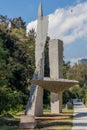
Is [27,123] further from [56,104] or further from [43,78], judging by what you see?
[56,104]

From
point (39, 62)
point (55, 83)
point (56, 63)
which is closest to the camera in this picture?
point (55, 83)

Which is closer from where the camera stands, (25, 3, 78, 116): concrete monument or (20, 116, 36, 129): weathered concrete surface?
(20, 116, 36, 129): weathered concrete surface

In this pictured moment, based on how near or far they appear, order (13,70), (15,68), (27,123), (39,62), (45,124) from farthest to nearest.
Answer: (15,68) < (13,70) < (39,62) < (45,124) < (27,123)

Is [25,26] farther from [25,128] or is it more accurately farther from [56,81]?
[25,128]

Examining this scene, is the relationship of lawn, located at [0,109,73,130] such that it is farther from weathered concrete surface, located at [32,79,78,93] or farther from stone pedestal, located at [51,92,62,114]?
stone pedestal, located at [51,92,62,114]

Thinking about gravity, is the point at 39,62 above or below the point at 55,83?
above

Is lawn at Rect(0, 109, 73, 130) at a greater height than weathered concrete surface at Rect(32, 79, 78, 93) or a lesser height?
lesser

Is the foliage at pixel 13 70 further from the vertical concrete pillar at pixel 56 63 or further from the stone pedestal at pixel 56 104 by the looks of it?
the vertical concrete pillar at pixel 56 63

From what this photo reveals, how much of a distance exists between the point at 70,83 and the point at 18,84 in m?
10.2

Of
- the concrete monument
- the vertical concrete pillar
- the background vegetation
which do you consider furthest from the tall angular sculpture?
the vertical concrete pillar

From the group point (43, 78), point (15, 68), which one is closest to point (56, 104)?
point (15, 68)

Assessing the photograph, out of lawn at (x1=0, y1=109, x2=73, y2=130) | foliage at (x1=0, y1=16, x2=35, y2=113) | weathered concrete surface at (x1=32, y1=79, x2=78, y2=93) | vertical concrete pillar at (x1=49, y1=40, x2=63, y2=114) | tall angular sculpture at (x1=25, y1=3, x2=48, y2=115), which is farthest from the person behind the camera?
vertical concrete pillar at (x1=49, y1=40, x2=63, y2=114)

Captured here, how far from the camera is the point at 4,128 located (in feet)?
64.8

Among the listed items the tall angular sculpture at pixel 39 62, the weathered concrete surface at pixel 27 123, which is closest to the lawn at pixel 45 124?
the weathered concrete surface at pixel 27 123
